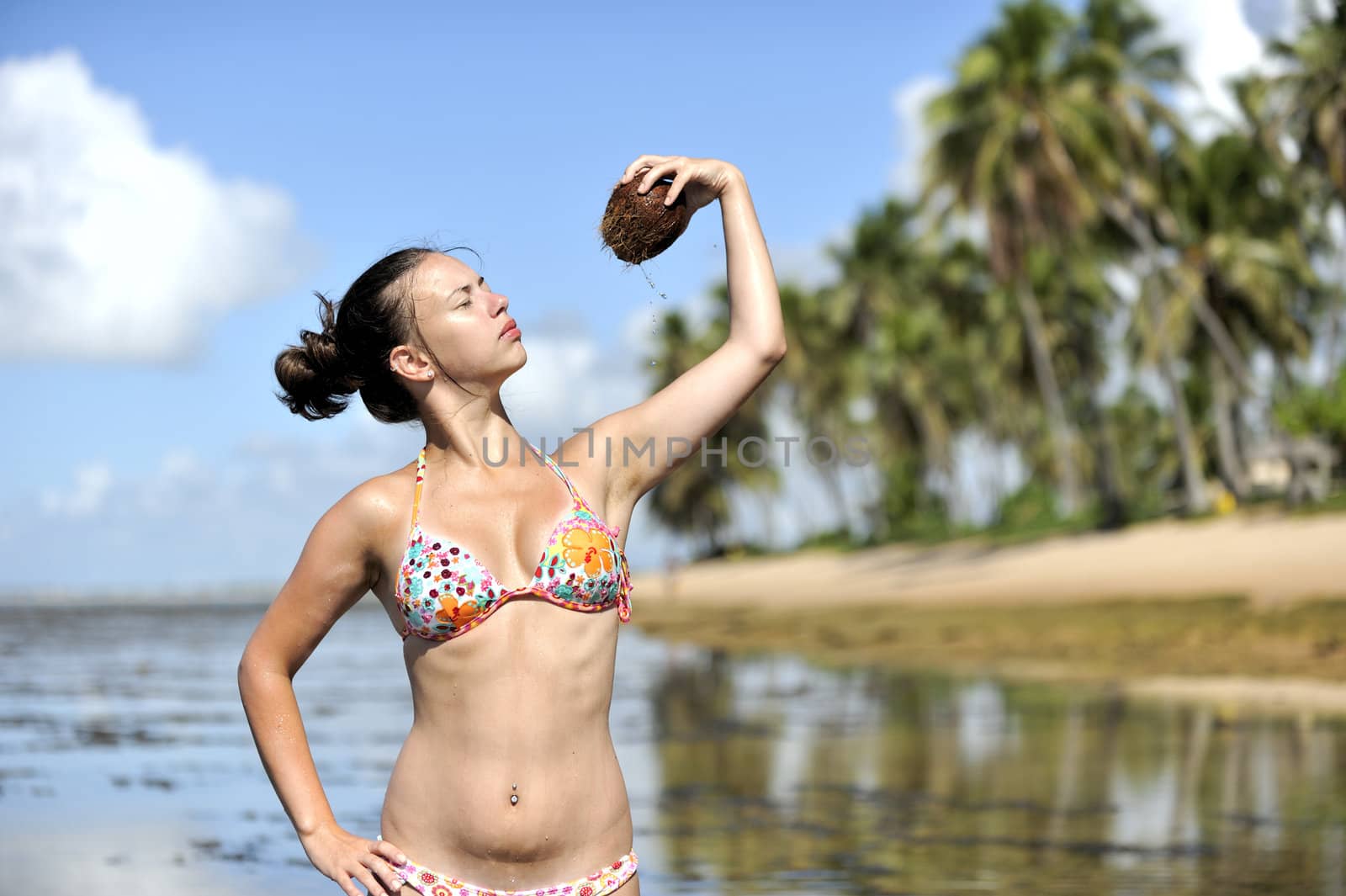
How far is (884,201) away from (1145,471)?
2047 cm

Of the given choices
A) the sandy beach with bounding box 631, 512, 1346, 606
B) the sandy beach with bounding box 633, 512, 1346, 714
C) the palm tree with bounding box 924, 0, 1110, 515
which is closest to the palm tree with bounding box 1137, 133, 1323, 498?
the palm tree with bounding box 924, 0, 1110, 515

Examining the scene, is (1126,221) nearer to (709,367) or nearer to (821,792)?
(821,792)

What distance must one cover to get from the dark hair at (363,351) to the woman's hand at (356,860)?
2.41ft

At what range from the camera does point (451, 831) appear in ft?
7.82

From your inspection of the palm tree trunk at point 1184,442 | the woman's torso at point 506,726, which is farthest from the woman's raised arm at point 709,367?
the palm tree trunk at point 1184,442

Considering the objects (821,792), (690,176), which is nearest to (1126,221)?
(821,792)

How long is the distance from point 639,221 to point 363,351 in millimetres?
522

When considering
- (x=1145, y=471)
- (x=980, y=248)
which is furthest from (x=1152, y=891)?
(x=1145, y=471)

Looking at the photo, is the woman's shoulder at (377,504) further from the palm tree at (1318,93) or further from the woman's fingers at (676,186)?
Answer: the palm tree at (1318,93)

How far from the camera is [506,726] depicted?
7.82 feet

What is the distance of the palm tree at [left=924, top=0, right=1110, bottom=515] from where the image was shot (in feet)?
121

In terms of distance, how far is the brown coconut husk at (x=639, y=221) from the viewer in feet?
8.49

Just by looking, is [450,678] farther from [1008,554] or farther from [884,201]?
[884,201]

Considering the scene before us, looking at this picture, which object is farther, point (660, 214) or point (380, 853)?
point (660, 214)
